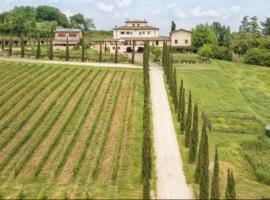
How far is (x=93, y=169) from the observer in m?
33.4

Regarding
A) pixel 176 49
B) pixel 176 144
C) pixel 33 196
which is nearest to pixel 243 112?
pixel 176 144

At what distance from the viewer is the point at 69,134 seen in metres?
40.8

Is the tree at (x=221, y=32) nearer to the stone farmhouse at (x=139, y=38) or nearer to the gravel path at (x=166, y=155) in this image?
the stone farmhouse at (x=139, y=38)

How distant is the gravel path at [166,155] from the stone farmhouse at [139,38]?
48.3 meters

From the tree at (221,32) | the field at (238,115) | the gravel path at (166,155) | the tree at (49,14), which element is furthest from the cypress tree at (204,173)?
the tree at (49,14)

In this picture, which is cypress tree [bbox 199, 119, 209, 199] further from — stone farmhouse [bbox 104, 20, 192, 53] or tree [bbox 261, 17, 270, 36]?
tree [bbox 261, 17, 270, 36]

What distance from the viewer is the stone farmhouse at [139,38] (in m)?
103

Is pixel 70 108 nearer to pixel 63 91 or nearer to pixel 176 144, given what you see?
pixel 63 91

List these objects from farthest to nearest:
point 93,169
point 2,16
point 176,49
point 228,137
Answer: point 2,16 → point 176,49 → point 228,137 → point 93,169

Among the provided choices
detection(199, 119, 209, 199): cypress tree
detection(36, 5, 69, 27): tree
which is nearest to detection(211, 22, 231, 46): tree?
detection(36, 5, 69, 27): tree

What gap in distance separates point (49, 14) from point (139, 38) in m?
78.9

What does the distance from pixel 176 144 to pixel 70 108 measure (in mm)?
14753

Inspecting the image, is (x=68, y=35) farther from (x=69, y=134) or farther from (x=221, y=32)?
(x=69, y=134)

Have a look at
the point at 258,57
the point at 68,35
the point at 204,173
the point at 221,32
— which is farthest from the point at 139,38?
the point at 204,173
